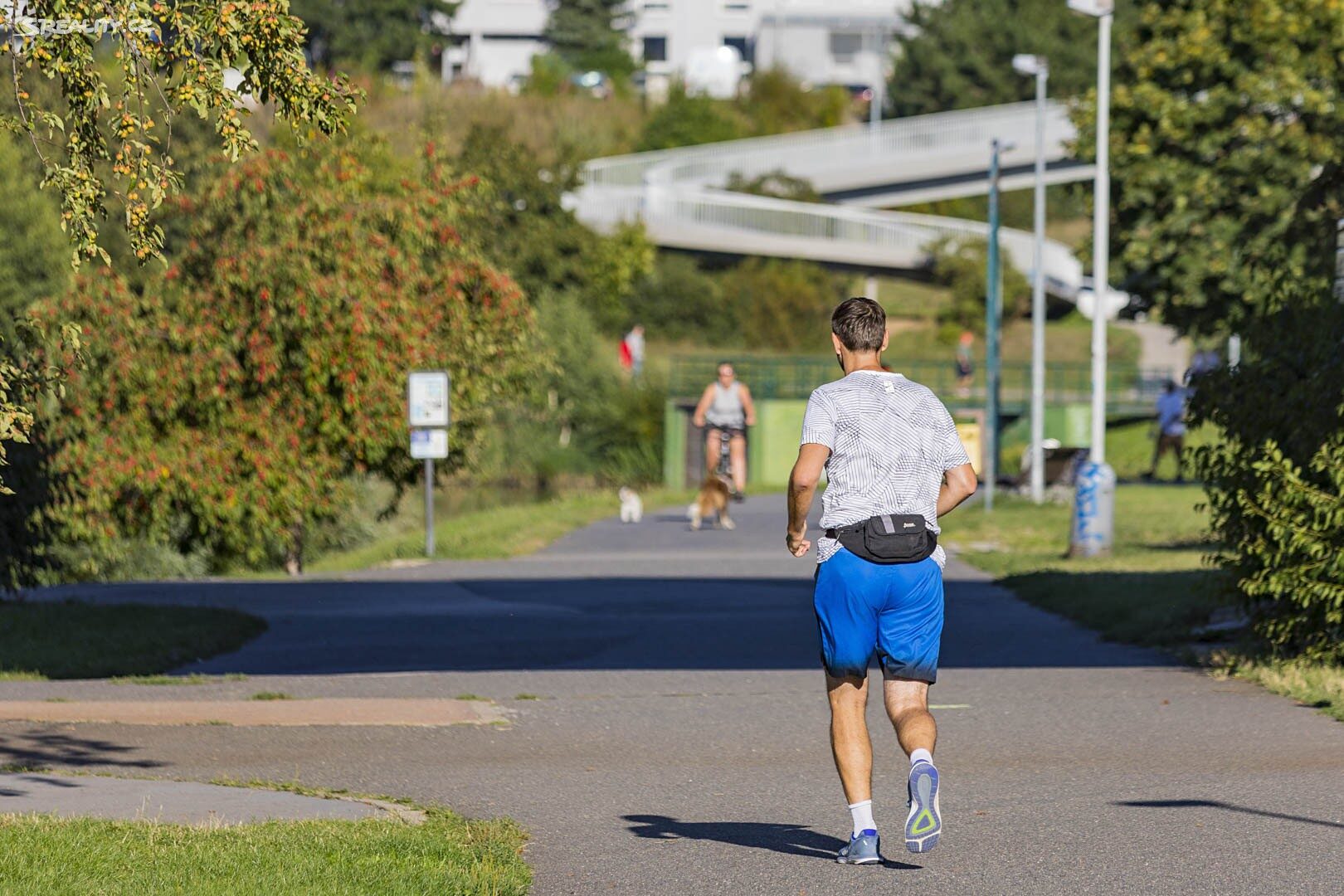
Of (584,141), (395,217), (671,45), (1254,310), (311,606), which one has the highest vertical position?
(671,45)

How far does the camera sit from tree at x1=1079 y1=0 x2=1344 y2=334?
98.8ft

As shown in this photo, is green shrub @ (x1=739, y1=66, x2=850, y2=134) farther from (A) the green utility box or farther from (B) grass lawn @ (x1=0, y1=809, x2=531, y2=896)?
(B) grass lawn @ (x1=0, y1=809, x2=531, y2=896)

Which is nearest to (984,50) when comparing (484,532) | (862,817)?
(484,532)

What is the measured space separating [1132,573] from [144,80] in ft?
38.7

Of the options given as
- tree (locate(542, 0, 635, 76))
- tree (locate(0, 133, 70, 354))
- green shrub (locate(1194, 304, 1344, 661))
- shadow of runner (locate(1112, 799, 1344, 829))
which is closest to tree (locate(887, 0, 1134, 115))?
tree (locate(542, 0, 635, 76))

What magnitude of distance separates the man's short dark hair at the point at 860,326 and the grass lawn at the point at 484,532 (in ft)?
51.0

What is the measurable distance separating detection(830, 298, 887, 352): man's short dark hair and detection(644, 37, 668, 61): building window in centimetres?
12701

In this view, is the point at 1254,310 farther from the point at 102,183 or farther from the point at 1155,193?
the point at 1155,193

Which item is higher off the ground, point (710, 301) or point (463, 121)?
point (463, 121)

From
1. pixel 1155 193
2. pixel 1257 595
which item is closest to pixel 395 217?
pixel 1155 193

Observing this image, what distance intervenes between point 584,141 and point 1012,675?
6318cm

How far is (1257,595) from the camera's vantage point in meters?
11.7

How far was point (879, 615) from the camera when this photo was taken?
680 centimetres

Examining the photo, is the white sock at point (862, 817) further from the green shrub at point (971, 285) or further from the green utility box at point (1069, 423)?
the green shrub at point (971, 285)
